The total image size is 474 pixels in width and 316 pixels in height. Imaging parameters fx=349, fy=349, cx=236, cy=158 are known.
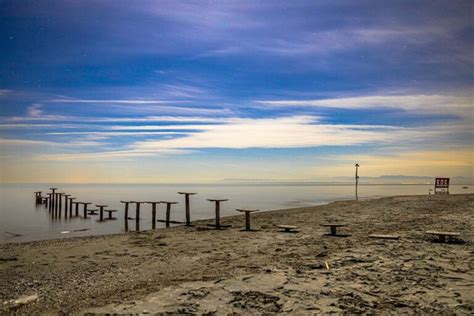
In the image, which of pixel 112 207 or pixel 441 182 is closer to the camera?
pixel 441 182

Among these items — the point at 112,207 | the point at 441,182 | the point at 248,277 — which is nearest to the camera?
the point at 248,277

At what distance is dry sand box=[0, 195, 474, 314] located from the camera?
6.10 m

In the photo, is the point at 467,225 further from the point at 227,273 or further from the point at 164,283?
the point at 164,283

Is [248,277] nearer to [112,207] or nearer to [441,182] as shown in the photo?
[441,182]

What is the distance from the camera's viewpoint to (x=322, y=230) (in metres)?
15.9

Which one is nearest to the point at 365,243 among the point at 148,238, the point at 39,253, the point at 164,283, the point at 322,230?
the point at 322,230

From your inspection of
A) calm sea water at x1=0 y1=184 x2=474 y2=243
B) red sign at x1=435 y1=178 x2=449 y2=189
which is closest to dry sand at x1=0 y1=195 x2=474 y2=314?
calm sea water at x1=0 y1=184 x2=474 y2=243

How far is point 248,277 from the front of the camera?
25.5ft

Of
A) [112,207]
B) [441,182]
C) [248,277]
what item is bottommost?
[112,207]

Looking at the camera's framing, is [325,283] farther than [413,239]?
No

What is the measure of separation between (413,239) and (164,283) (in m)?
9.19

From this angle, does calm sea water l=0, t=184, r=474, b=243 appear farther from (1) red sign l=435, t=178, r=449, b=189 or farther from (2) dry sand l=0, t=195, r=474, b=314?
(1) red sign l=435, t=178, r=449, b=189

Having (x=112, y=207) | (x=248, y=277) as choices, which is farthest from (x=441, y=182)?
(x=112, y=207)

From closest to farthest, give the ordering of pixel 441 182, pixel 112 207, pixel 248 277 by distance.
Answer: pixel 248 277, pixel 441 182, pixel 112 207
